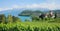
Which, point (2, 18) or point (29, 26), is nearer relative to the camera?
point (29, 26)

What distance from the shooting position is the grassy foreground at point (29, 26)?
7.43 metres

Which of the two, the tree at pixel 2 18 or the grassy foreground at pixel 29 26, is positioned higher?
the tree at pixel 2 18

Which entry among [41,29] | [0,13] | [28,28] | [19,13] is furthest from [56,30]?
[0,13]

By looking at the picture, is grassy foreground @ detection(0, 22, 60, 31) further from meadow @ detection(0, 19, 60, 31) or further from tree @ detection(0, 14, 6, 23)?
tree @ detection(0, 14, 6, 23)

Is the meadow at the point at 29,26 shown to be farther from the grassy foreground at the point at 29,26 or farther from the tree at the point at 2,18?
the tree at the point at 2,18

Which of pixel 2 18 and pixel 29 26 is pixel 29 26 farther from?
pixel 2 18

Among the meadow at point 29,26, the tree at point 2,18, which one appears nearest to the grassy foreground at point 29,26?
the meadow at point 29,26

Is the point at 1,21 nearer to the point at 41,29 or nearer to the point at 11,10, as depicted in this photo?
the point at 11,10

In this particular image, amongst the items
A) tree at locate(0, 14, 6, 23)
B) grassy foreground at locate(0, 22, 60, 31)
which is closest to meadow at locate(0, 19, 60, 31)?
grassy foreground at locate(0, 22, 60, 31)

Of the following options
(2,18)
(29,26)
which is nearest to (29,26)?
(29,26)

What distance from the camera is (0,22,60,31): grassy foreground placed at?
7.43m

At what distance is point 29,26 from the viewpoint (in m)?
7.45

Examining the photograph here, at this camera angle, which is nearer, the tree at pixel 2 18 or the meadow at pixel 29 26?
the meadow at pixel 29 26

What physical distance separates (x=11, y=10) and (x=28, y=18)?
74 cm
